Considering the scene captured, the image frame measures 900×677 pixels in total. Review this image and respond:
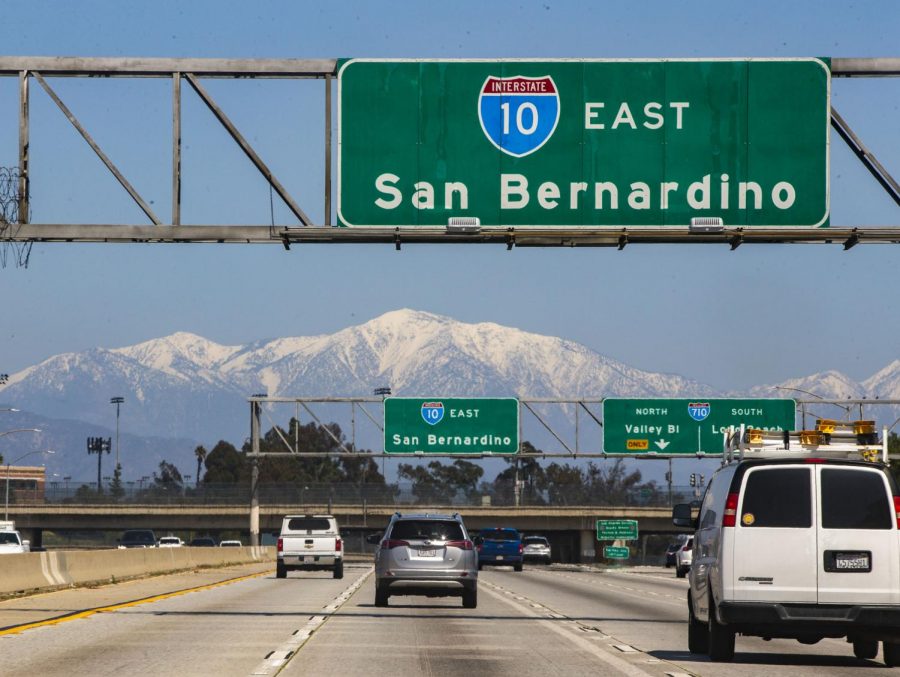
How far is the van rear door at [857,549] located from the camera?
1708 centimetres

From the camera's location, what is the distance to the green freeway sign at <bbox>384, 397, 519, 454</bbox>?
71.1 metres

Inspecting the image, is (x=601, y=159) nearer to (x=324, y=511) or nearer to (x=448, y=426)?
(x=448, y=426)

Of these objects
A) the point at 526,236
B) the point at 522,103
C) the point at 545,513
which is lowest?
the point at 545,513

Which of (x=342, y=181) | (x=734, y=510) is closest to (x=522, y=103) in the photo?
(x=342, y=181)

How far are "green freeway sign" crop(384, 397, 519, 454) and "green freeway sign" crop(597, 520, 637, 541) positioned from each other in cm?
1917

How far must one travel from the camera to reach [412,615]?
2756 cm

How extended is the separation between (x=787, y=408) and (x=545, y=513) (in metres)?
39.4

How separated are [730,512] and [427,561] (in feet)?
44.7

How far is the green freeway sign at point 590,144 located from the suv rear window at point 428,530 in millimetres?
8972

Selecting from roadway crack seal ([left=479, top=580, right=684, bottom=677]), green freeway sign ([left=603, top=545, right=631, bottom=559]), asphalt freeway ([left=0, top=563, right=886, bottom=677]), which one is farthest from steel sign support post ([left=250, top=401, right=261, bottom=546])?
asphalt freeway ([left=0, top=563, right=886, bottom=677])

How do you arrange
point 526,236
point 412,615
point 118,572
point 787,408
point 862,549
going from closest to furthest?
point 862,549, point 526,236, point 412,615, point 118,572, point 787,408

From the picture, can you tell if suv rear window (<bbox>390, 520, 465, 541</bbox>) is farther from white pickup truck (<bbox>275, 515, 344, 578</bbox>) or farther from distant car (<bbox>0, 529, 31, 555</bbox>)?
distant car (<bbox>0, 529, 31, 555</bbox>)

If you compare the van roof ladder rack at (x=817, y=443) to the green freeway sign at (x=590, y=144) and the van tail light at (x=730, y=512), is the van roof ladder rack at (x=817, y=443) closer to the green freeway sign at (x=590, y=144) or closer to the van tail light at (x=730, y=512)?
the van tail light at (x=730, y=512)

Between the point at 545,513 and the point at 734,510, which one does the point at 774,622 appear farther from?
the point at 545,513
